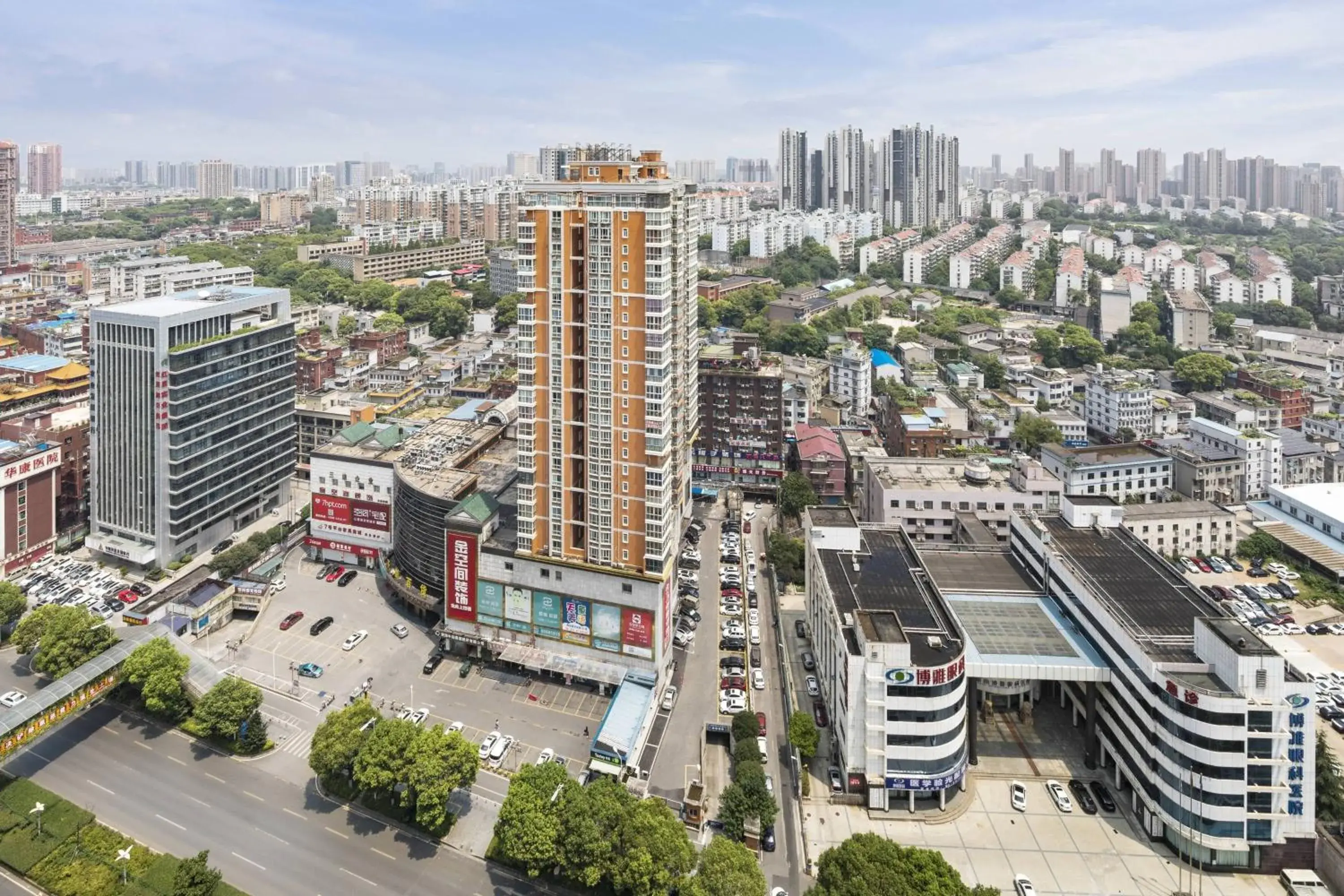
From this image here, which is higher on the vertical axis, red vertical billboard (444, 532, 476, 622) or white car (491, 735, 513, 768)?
red vertical billboard (444, 532, 476, 622)

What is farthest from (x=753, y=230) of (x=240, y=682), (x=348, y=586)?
(x=240, y=682)

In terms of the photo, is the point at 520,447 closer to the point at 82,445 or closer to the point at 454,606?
the point at 454,606

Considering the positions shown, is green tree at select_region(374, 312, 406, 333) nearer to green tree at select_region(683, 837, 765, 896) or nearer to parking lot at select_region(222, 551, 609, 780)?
parking lot at select_region(222, 551, 609, 780)

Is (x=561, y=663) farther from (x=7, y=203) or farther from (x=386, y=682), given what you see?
(x=7, y=203)

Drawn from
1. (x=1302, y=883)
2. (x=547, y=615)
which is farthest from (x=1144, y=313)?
(x=547, y=615)

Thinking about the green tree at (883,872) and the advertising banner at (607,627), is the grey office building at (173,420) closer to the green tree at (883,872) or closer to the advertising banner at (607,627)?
the advertising banner at (607,627)

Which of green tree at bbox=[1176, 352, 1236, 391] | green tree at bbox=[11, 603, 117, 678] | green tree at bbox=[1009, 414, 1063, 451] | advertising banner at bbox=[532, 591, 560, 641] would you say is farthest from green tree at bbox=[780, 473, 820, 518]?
green tree at bbox=[1176, 352, 1236, 391]

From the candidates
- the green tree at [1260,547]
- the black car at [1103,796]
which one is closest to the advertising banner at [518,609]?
the black car at [1103,796]
